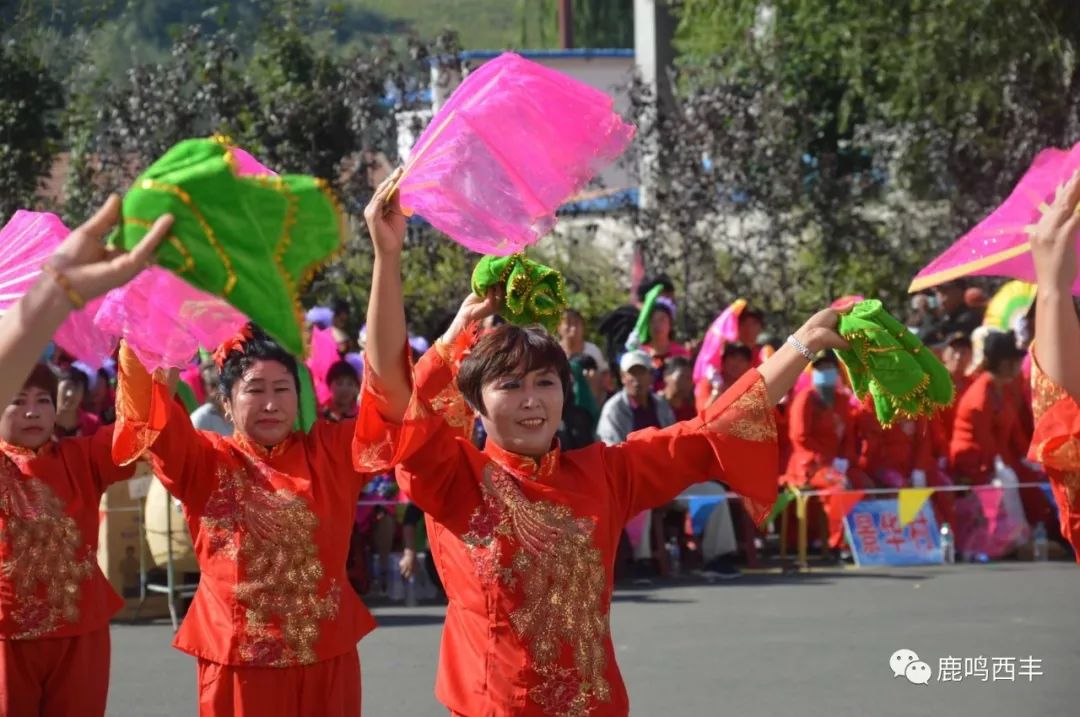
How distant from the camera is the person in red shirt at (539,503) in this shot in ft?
13.5

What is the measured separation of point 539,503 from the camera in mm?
4207

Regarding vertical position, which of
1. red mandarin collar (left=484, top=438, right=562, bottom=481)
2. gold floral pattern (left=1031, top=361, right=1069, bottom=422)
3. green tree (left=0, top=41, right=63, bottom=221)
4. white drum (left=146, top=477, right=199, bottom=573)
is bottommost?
white drum (left=146, top=477, right=199, bottom=573)

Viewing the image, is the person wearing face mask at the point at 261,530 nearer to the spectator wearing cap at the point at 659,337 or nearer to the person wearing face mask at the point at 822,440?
the person wearing face mask at the point at 822,440

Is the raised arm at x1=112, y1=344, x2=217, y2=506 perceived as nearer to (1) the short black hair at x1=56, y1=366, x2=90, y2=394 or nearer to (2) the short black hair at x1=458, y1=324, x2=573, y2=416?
(2) the short black hair at x1=458, y1=324, x2=573, y2=416

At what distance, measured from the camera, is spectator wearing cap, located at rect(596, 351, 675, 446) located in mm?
10836

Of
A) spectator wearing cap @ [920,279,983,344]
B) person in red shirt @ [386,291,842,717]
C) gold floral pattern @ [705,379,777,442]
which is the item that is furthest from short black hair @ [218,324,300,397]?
spectator wearing cap @ [920,279,983,344]

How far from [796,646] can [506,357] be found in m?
4.95

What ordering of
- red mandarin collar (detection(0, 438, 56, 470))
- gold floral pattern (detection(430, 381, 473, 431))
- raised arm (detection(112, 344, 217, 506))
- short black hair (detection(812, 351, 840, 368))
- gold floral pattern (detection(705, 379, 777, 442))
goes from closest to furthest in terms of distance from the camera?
gold floral pattern (detection(705, 379, 777, 442)), gold floral pattern (detection(430, 381, 473, 431)), raised arm (detection(112, 344, 217, 506)), red mandarin collar (detection(0, 438, 56, 470)), short black hair (detection(812, 351, 840, 368))

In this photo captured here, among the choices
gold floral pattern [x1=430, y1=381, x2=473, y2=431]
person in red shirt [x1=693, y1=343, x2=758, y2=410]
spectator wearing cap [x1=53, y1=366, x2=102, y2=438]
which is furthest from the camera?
person in red shirt [x1=693, y1=343, x2=758, y2=410]

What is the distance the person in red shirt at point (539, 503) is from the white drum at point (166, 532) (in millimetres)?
5753

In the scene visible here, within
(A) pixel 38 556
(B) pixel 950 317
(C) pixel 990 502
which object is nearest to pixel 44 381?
(A) pixel 38 556

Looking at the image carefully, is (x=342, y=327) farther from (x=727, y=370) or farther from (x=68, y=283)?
(x=68, y=283)

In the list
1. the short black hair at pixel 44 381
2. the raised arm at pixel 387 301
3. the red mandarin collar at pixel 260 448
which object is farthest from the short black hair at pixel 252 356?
the raised arm at pixel 387 301

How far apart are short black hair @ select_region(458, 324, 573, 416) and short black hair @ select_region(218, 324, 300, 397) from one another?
0.81m
